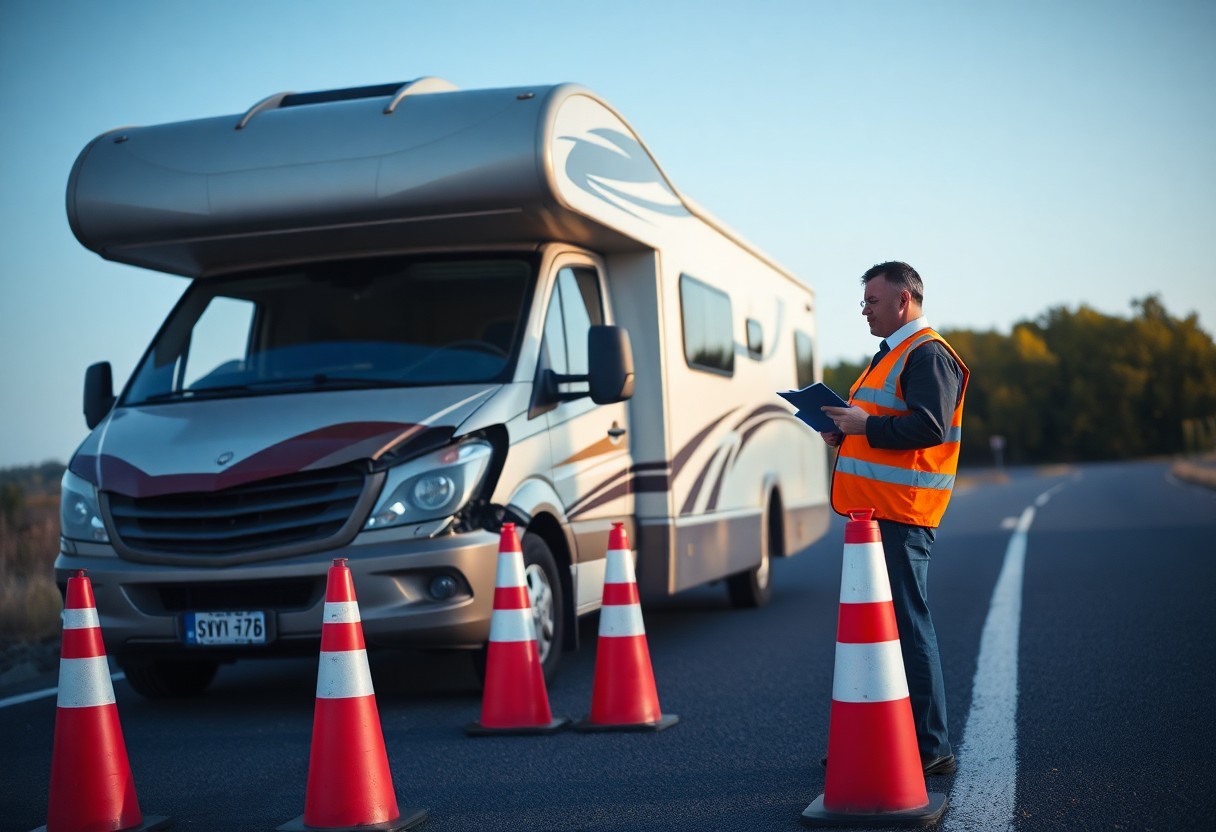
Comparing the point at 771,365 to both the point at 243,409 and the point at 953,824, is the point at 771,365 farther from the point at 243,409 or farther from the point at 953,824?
the point at 953,824

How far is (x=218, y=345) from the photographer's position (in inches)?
324

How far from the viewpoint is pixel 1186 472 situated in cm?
4378

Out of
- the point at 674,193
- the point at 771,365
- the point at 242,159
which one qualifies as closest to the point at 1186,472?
the point at 771,365

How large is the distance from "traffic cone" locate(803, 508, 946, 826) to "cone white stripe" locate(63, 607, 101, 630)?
2514 millimetres

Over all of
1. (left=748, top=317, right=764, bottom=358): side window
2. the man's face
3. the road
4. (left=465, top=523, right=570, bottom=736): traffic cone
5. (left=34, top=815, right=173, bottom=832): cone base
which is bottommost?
the road

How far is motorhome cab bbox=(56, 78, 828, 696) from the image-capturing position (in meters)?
6.95

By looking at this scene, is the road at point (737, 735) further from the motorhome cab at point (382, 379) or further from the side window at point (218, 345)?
the side window at point (218, 345)

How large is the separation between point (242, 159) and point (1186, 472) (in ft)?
134

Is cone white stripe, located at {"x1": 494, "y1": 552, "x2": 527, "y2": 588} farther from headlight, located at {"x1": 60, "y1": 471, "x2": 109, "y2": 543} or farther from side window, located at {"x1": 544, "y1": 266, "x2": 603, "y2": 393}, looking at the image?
headlight, located at {"x1": 60, "y1": 471, "x2": 109, "y2": 543}

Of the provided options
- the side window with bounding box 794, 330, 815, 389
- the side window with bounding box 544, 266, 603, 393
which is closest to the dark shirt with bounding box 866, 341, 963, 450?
the side window with bounding box 544, 266, 603, 393

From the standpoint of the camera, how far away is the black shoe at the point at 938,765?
5133 mm

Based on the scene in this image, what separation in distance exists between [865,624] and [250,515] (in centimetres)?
351

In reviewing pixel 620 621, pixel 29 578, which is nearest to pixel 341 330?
pixel 620 621

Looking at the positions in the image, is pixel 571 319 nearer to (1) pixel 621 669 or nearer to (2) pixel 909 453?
(1) pixel 621 669
